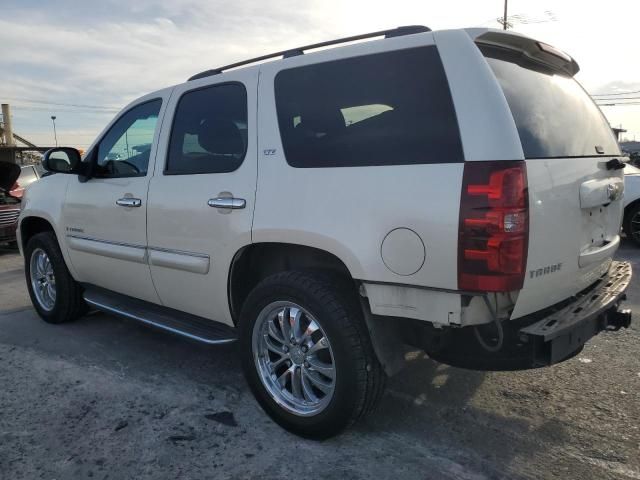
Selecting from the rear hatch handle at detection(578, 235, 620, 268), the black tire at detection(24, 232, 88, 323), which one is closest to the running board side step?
the black tire at detection(24, 232, 88, 323)

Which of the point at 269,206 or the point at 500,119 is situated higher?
the point at 500,119

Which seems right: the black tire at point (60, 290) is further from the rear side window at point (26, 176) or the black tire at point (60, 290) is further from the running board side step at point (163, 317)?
the rear side window at point (26, 176)

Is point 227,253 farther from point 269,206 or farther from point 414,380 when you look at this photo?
point 414,380

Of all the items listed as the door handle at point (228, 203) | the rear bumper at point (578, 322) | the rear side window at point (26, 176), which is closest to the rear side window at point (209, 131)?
the door handle at point (228, 203)

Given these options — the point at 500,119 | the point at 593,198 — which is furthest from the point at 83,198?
the point at 593,198

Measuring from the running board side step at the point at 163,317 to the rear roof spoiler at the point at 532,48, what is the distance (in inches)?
87.1

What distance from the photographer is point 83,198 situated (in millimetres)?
4352

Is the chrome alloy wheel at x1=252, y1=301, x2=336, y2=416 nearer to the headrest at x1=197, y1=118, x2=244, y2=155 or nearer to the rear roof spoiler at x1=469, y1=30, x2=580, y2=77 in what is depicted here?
the headrest at x1=197, y1=118, x2=244, y2=155

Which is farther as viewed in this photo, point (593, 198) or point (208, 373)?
point (208, 373)

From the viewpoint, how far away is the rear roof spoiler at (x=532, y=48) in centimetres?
257

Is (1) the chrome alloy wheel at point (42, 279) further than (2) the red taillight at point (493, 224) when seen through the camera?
Yes

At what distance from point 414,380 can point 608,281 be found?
1.38 meters

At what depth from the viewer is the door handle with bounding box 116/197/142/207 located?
3773 mm

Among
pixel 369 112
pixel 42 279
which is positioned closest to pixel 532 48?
pixel 369 112
